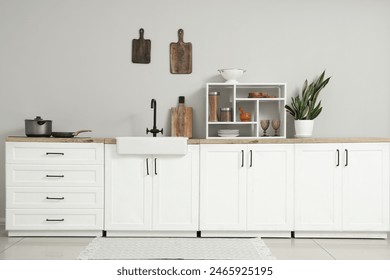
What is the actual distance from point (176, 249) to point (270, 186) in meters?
1.05

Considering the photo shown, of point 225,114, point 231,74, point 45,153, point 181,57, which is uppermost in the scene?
point 181,57

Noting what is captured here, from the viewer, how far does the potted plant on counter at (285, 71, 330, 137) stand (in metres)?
5.20

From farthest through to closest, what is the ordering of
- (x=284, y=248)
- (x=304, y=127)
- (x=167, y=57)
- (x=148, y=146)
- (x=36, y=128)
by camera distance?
(x=167, y=57) → (x=304, y=127) → (x=36, y=128) → (x=148, y=146) → (x=284, y=248)

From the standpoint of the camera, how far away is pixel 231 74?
5.23m

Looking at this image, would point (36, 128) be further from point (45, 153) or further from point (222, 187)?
point (222, 187)

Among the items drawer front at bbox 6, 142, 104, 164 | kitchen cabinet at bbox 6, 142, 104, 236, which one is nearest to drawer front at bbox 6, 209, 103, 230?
kitchen cabinet at bbox 6, 142, 104, 236

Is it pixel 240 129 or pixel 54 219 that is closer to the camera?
pixel 54 219

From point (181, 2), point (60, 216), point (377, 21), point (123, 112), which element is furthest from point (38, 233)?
point (377, 21)

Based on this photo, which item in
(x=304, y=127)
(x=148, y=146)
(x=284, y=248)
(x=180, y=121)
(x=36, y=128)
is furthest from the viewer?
(x=180, y=121)

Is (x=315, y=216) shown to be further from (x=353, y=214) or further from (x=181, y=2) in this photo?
(x=181, y=2)

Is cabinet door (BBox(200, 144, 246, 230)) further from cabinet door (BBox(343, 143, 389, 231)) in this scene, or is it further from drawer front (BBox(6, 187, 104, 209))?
drawer front (BBox(6, 187, 104, 209))

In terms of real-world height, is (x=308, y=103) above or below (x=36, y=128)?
above

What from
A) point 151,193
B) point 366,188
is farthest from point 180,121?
point 366,188

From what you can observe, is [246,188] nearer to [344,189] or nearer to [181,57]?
[344,189]
